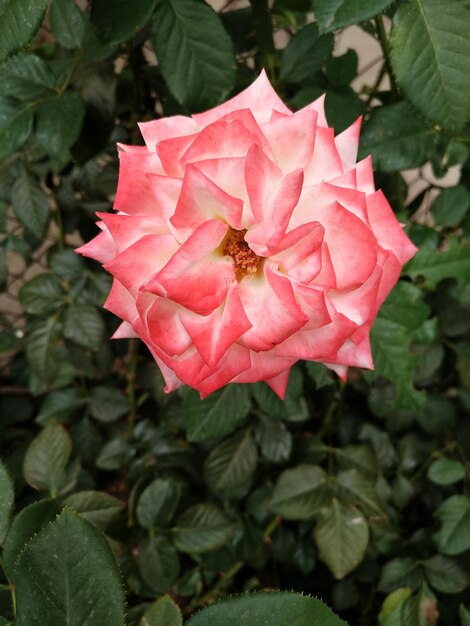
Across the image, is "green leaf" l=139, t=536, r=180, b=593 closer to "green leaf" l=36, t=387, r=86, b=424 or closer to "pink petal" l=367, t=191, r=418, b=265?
"green leaf" l=36, t=387, r=86, b=424

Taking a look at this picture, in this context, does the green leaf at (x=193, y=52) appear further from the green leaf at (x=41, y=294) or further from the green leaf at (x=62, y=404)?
the green leaf at (x=62, y=404)

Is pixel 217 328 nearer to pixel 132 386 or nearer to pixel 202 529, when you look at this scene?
pixel 202 529

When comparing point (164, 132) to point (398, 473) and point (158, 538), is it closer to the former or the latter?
point (158, 538)

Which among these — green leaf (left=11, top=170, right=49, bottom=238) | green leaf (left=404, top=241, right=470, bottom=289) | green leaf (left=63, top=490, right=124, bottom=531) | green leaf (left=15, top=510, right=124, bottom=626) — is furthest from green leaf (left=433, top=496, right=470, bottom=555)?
green leaf (left=11, top=170, right=49, bottom=238)

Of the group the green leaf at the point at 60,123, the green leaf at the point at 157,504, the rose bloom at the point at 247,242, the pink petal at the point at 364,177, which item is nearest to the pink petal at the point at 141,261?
the rose bloom at the point at 247,242

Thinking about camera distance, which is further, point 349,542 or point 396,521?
point 396,521

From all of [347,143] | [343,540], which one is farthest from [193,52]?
[343,540]

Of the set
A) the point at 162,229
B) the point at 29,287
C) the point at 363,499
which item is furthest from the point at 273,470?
the point at 162,229
